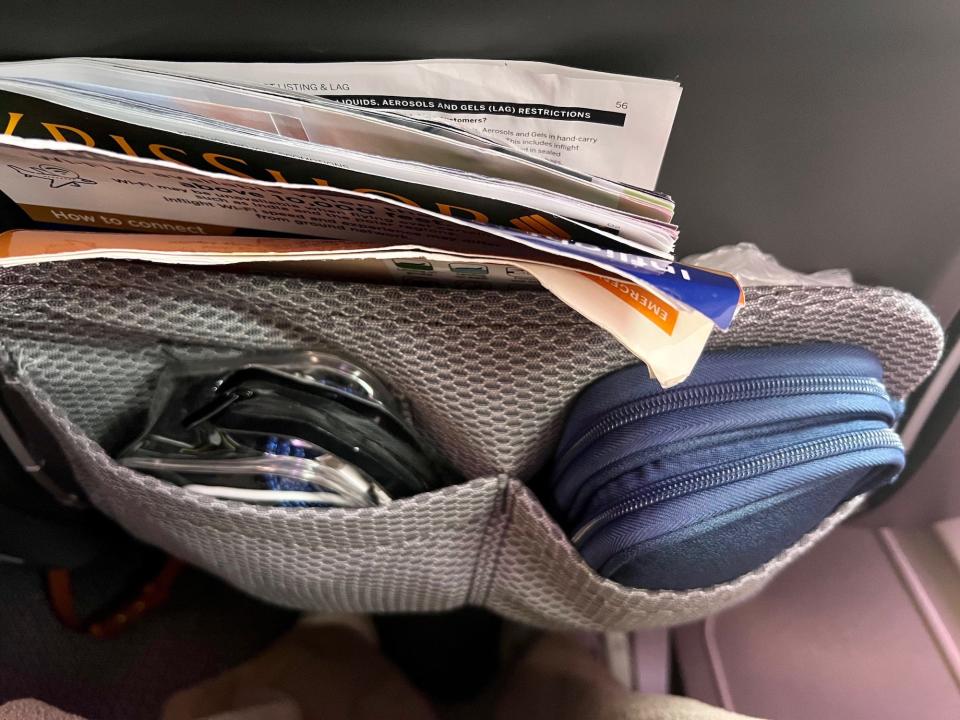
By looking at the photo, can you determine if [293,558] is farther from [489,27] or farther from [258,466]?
[489,27]

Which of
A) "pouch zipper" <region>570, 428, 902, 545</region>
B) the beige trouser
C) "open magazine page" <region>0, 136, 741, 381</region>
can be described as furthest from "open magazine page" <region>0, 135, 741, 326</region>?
the beige trouser

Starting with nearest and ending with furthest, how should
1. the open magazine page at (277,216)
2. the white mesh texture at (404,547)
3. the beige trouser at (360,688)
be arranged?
the open magazine page at (277,216) → the white mesh texture at (404,547) → the beige trouser at (360,688)

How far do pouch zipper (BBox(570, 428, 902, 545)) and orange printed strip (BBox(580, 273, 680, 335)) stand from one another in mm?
103

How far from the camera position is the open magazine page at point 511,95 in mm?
320

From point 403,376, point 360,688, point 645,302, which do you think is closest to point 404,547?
point 403,376

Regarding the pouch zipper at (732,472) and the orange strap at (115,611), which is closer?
the pouch zipper at (732,472)

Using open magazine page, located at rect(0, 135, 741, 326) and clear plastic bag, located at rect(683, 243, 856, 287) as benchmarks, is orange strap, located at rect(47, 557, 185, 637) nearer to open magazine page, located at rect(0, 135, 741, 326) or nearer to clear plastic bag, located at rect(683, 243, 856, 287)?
open magazine page, located at rect(0, 135, 741, 326)

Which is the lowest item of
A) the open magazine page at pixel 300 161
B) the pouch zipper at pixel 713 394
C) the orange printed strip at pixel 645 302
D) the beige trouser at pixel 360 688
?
the beige trouser at pixel 360 688

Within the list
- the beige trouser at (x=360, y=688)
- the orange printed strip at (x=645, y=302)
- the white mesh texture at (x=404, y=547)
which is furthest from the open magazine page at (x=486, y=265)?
the beige trouser at (x=360, y=688)

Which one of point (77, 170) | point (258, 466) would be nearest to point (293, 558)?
point (258, 466)

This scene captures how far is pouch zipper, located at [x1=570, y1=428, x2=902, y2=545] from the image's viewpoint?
1.19 feet

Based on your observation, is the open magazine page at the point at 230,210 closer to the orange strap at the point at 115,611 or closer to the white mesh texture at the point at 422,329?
the white mesh texture at the point at 422,329

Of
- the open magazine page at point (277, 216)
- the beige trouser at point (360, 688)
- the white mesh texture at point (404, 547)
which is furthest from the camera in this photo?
the beige trouser at point (360, 688)

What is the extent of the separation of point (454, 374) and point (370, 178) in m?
0.12
